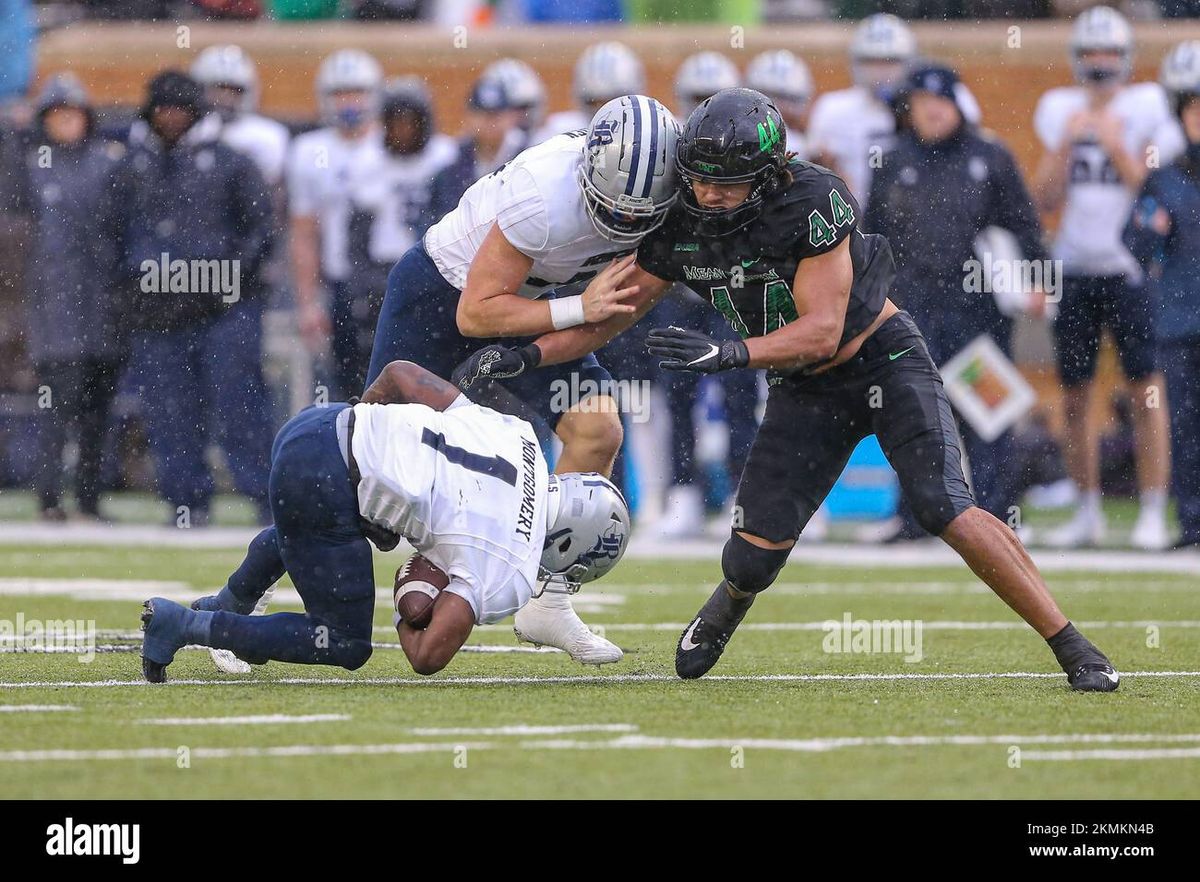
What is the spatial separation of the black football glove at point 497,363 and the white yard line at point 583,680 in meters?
0.95

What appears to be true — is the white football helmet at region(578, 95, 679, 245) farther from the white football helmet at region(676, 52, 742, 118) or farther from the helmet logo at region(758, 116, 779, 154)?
the white football helmet at region(676, 52, 742, 118)

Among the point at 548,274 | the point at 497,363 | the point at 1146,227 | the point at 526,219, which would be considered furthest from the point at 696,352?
the point at 1146,227

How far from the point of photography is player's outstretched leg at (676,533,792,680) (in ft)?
22.2

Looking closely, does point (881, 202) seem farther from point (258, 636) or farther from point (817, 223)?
point (258, 636)

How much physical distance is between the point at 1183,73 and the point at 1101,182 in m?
0.85

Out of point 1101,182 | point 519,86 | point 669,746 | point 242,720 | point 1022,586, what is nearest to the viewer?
point 669,746

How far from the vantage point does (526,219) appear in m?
6.81

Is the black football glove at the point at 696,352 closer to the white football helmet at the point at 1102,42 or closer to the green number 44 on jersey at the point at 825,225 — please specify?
the green number 44 on jersey at the point at 825,225

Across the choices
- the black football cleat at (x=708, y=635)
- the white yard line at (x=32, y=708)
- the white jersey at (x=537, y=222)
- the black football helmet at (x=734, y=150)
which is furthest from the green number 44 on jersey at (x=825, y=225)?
the white yard line at (x=32, y=708)

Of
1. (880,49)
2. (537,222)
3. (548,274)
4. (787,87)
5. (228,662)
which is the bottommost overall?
(228,662)

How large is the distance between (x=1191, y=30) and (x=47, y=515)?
8640 millimetres

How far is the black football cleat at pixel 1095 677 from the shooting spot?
20.8ft
